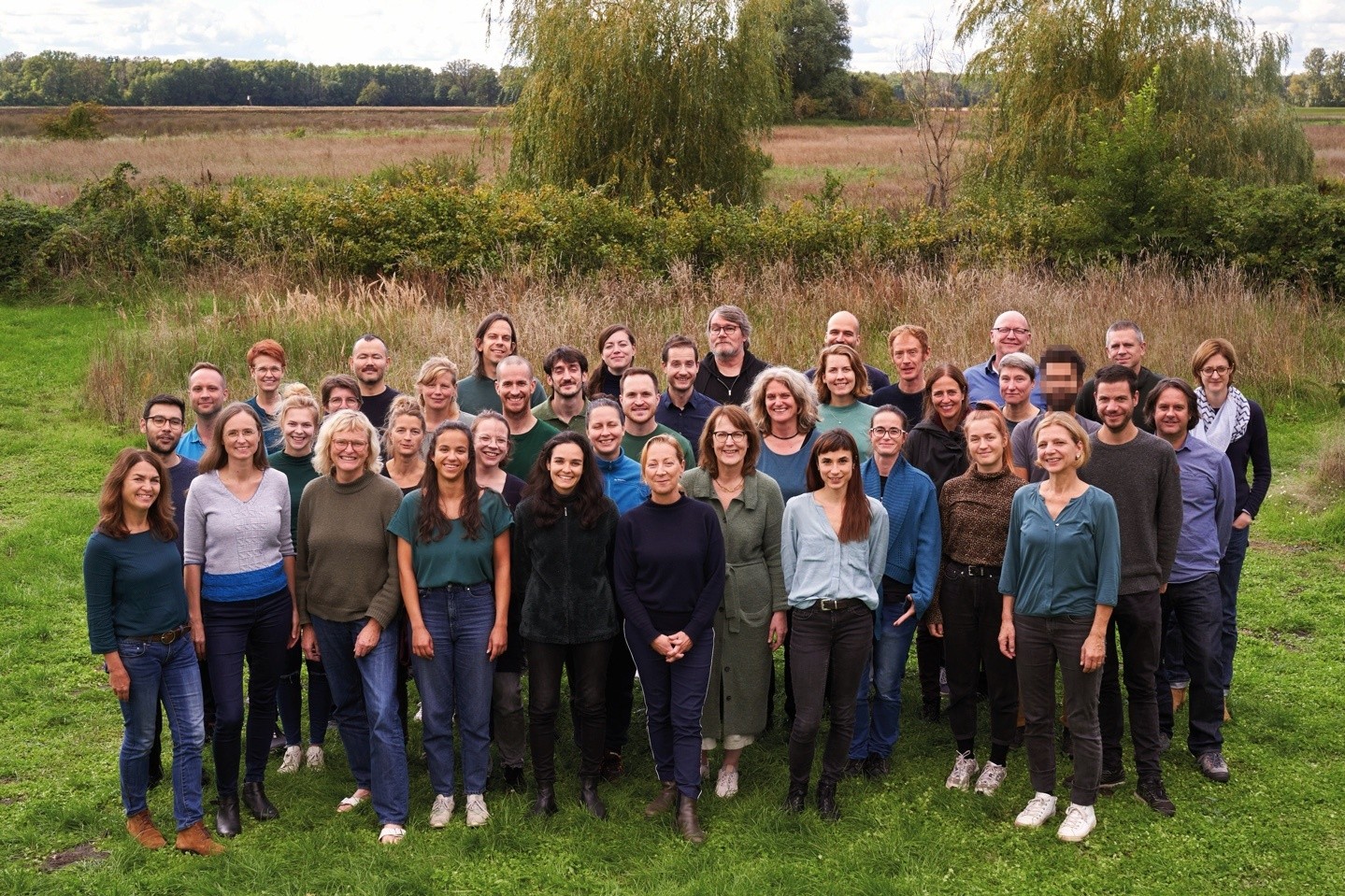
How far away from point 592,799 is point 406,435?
6.00 feet

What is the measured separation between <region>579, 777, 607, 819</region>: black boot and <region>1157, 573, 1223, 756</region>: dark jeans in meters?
2.68

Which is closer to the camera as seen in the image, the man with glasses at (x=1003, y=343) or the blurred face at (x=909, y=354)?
the blurred face at (x=909, y=354)

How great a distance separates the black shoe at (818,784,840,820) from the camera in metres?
5.32

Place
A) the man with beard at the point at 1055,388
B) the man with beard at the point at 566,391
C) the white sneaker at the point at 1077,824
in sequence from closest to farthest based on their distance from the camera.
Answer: the white sneaker at the point at 1077,824 → the man with beard at the point at 1055,388 → the man with beard at the point at 566,391

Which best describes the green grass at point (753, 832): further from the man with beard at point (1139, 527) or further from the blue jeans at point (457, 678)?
the man with beard at point (1139, 527)

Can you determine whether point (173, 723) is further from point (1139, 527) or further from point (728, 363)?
point (1139, 527)

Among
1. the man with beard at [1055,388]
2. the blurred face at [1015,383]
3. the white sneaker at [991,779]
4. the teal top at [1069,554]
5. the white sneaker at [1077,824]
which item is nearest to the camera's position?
the teal top at [1069,554]

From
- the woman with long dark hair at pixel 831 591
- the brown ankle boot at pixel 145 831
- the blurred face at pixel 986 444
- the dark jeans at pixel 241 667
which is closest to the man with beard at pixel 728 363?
the woman with long dark hair at pixel 831 591

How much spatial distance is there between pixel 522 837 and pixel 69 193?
69.0 ft

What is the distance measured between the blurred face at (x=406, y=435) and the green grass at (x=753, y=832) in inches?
62.9

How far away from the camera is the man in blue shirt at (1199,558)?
5.55 metres

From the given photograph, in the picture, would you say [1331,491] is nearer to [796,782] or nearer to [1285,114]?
[796,782]

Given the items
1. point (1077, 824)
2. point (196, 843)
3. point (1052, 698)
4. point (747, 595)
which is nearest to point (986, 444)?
point (1052, 698)

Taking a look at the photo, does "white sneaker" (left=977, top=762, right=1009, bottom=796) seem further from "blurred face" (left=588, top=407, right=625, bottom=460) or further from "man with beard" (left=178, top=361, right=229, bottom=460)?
"man with beard" (left=178, top=361, right=229, bottom=460)
